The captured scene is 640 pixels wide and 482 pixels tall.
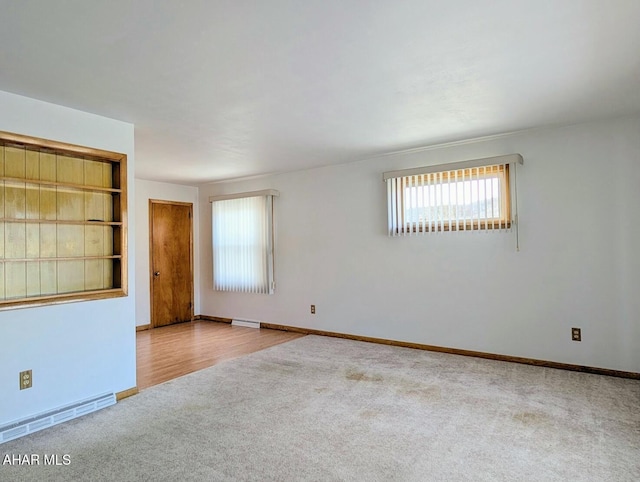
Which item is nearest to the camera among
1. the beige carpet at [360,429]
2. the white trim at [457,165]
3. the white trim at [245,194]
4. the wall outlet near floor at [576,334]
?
the beige carpet at [360,429]

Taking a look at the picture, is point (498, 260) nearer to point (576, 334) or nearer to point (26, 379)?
point (576, 334)

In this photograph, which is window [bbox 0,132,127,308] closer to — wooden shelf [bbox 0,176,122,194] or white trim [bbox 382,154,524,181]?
wooden shelf [bbox 0,176,122,194]

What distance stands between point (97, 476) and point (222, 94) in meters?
2.53

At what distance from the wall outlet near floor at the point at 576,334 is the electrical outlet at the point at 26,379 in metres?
4.67

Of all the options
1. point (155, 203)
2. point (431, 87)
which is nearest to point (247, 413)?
point (431, 87)

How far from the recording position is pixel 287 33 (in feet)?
6.78

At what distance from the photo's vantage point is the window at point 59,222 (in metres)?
2.85

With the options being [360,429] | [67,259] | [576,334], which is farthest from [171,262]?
[576,334]

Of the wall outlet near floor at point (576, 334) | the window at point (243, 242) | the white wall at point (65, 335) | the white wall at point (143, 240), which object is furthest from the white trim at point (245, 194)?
the wall outlet near floor at point (576, 334)

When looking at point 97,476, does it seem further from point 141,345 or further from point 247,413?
point 141,345

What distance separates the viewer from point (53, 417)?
2.82 meters

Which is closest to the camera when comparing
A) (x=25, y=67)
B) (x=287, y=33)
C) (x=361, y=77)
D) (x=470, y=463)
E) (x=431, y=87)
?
(x=287, y=33)

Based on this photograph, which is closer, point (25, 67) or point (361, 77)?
point (25, 67)

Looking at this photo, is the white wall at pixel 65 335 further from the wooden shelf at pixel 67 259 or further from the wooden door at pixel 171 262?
the wooden door at pixel 171 262
